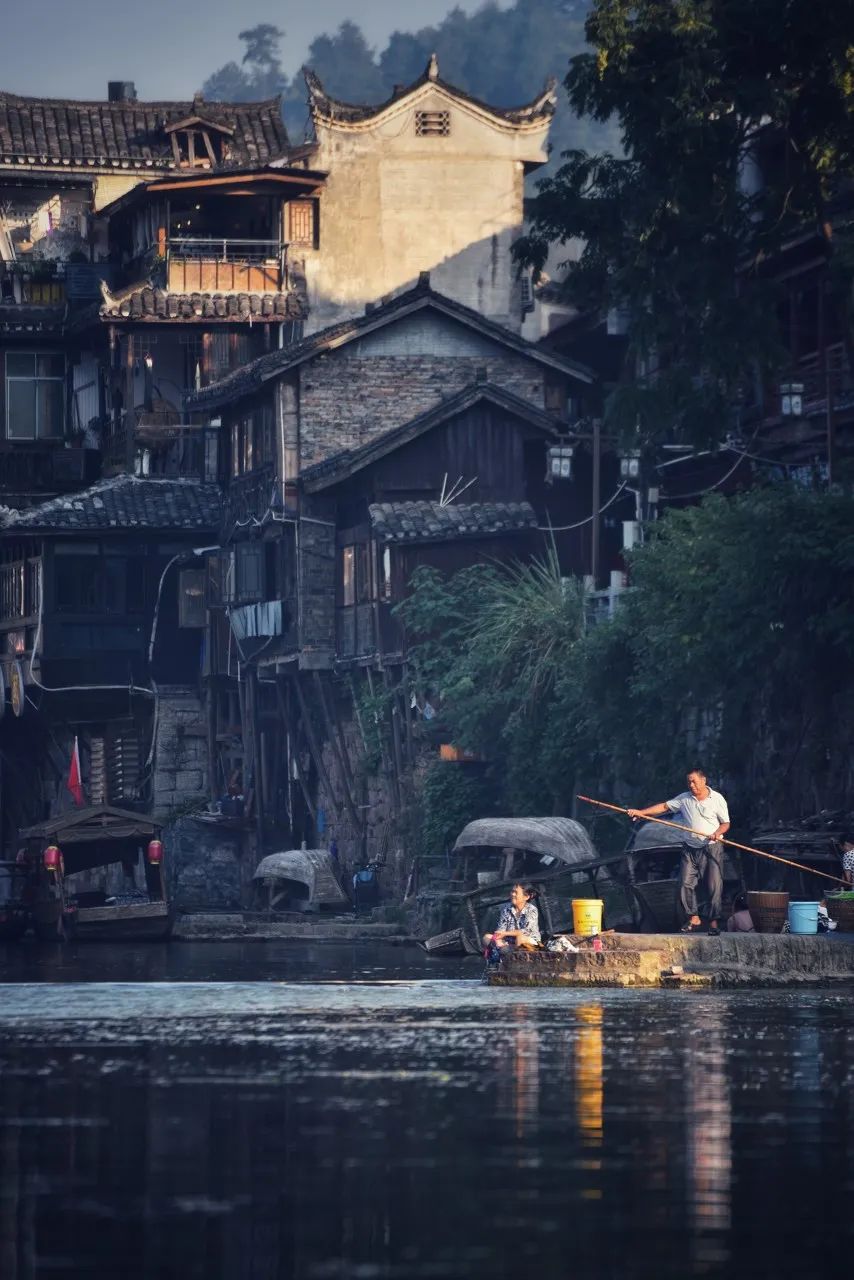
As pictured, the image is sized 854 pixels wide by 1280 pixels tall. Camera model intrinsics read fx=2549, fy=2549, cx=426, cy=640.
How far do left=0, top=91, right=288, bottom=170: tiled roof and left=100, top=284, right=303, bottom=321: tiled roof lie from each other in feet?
19.5

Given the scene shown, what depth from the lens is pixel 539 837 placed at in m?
34.7

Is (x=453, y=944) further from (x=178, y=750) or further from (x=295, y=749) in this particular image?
(x=178, y=750)

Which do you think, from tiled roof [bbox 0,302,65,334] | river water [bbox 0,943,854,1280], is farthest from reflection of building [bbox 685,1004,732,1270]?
tiled roof [bbox 0,302,65,334]

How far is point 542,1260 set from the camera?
1001cm

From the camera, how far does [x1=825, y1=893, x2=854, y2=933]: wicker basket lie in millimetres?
24969

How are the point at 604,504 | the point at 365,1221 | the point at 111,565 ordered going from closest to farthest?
the point at 365,1221
the point at 604,504
the point at 111,565

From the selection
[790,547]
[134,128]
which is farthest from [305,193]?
[790,547]

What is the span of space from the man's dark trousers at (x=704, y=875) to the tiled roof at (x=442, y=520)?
19639 mm

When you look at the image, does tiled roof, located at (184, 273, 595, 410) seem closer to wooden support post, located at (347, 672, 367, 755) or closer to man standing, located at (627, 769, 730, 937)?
wooden support post, located at (347, 672, 367, 755)

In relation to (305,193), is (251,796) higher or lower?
lower

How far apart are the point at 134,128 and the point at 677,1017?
44.9 metres

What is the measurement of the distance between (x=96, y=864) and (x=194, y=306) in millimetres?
14490

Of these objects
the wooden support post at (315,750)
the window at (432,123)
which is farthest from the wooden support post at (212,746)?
the window at (432,123)

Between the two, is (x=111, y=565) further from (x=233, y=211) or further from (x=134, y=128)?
(x=134, y=128)
